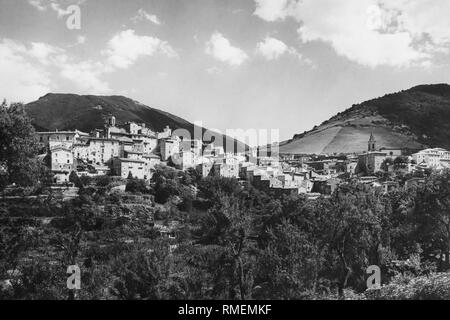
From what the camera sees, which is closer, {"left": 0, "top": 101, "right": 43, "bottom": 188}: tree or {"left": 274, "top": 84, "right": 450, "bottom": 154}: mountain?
{"left": 0, "top": 101, "right": 43, "bottom": 188}: tree

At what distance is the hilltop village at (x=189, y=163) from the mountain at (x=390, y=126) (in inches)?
1234

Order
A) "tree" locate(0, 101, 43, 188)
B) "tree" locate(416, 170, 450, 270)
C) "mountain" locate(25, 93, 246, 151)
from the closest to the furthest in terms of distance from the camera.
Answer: "tree" locate(0, 101, 43, 188) → "tree" locate(416, 170, 450, 270) → "mountain" locate(25, 93, 246, 151)

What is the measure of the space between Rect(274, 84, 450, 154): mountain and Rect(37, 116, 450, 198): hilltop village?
103 ft

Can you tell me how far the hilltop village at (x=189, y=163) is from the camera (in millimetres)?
70812

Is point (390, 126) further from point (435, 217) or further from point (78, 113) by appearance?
point (435, 217)

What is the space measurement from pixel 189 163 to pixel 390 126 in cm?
8982

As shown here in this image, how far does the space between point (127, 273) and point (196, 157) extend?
65120 millimetres

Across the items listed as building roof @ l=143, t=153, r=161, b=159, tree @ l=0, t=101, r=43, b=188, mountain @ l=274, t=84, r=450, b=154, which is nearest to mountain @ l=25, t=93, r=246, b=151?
mountain @ l=274, t=84, r=450, b=154

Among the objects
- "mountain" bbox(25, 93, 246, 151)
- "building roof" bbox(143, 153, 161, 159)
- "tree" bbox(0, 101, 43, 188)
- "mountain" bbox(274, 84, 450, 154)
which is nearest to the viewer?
"tree" bbox(0, 101, 43, 188)

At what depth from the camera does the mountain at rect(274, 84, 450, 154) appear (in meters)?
129

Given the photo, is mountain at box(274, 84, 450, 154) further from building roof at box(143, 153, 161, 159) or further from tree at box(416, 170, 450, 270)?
tree at box(416, 170, 450, 270)

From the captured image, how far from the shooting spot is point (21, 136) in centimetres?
2159

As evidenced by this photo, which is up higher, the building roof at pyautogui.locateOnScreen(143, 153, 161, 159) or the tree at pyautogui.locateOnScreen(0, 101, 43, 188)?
the building roof at pyautogui.locateOnScreen(143, 153, 161, 159)

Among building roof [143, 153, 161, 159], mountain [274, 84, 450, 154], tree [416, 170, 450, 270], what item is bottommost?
tree [416, 170, 450, 270]
